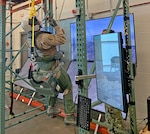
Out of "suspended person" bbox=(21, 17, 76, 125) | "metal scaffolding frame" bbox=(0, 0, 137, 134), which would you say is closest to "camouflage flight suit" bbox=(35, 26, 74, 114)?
"suspended person" bbox=(21, 17, 76, 125)

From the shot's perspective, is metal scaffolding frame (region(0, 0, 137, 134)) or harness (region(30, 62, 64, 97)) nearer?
metal scaffolding frame (region(0, 0, 137, 134))

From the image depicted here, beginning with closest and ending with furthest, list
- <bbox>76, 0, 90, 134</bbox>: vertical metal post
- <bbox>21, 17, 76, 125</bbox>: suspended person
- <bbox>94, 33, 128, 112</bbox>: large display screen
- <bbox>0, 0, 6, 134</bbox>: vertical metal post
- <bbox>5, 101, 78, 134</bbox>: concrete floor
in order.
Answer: <bbox>94, 33, 128, 112</bbox>: large display screen, <bbox>76, 0, 90, 134</bbox>: vertical metal post, <bbox>21, 17, 76, 125</bbox>: suspended person, <bbox>0, 0, 6, 134</bbox>: vertical metal post, <bbox>5, 101, 78, 134</bbox>: concrete floor

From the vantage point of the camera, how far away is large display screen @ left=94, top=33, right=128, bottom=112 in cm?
94

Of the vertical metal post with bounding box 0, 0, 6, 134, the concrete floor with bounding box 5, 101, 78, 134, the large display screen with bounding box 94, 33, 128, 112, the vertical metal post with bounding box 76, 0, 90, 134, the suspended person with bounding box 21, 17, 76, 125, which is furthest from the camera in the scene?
the concrete floor with bounding box 5, 101, 78, 134

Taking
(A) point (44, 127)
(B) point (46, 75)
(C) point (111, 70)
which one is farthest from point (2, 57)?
(C) point (111, 70)

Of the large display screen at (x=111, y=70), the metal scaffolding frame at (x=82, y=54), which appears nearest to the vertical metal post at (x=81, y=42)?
the metal scaffolding frame at (x=82, y=54)

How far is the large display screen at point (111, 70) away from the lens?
94 cm

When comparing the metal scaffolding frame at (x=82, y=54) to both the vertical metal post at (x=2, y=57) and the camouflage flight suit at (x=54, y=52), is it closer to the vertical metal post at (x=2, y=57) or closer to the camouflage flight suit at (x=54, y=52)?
the vertical metal post at (x=2, y=57)

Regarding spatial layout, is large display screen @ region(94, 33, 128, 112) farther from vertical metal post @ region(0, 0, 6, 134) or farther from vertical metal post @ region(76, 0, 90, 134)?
vertical metal post @ region(0, 0, 6, 134)

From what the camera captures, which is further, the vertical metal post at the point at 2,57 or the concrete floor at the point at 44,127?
the concrete floor at the point at 44,127

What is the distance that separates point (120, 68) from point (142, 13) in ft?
6.46

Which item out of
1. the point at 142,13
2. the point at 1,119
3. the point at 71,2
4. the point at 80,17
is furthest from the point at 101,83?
the point at 71,2

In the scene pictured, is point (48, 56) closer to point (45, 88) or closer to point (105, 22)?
point (45, 88)

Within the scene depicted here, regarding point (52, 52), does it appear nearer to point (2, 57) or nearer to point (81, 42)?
point (2, 57)
